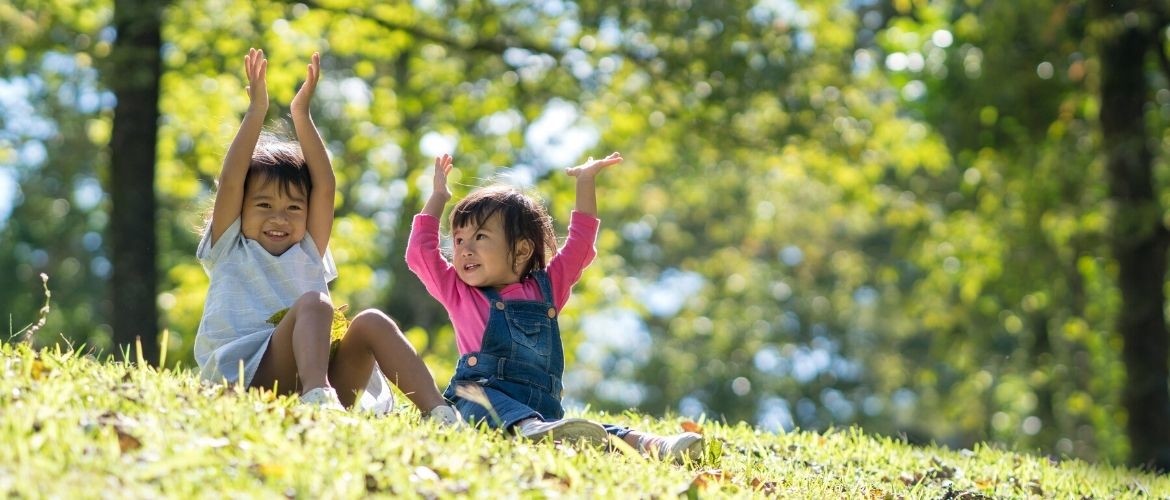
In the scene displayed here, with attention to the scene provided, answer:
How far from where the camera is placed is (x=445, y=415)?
4.85 metres

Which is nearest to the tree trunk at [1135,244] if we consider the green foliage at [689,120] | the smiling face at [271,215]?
the green foliage at [689,120]

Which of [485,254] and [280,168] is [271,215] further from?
[485,254]

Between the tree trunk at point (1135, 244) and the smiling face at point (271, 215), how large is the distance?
948cm

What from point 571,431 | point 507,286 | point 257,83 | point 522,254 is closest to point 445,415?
point 571,431

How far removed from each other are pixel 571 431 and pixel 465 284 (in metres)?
0.99

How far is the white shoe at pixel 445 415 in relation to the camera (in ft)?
15.7

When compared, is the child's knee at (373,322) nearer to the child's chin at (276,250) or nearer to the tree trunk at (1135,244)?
the child's chin at (276,250)

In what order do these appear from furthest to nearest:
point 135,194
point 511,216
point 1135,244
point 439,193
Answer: point 1135,244, point 135,194, point 439,193, point 511,216

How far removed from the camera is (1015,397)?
25203mm

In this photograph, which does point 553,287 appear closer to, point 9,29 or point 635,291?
point 9,29

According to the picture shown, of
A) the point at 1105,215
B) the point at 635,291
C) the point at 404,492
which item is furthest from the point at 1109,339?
the point at 404,492

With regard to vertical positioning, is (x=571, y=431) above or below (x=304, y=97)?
below

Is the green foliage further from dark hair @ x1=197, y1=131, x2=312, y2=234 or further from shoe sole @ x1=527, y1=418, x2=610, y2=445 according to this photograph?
shoe sole @ x1=527, y1=418, x2=610, y2=445

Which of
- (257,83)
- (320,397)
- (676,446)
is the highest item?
(257,83)
